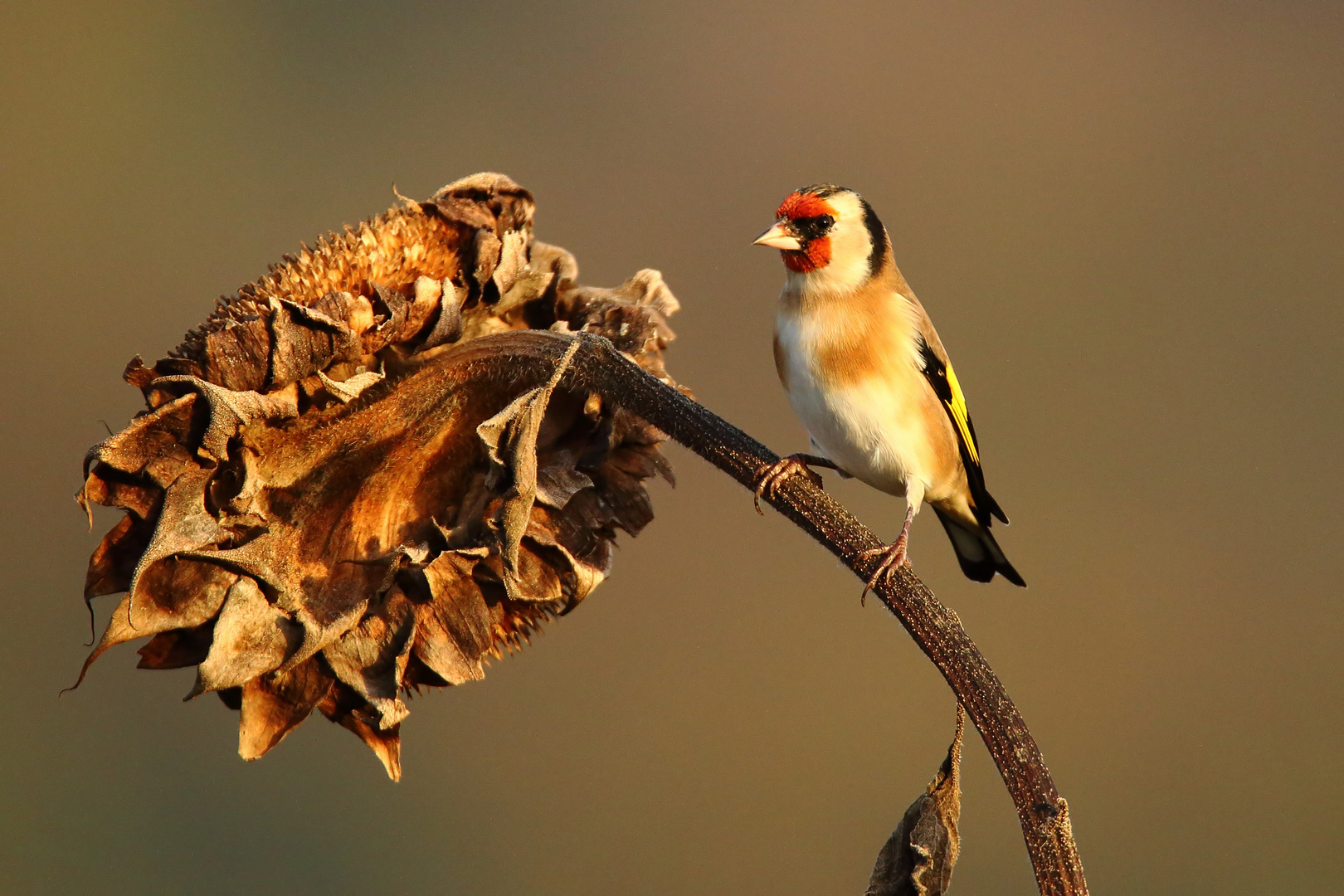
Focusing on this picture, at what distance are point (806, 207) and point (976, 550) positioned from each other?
2.99 feet

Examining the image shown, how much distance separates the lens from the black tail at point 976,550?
2592 millimetres

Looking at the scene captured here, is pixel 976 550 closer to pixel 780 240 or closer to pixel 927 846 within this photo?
pixel 780 240

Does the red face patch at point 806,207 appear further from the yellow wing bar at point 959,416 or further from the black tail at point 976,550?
the black tail at point 976,550

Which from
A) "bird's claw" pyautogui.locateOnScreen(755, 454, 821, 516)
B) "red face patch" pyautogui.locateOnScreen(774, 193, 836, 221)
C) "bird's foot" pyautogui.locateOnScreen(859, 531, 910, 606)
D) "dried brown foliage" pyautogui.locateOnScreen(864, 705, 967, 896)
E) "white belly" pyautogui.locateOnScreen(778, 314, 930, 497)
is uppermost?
"red face patch" pyautogui.locateOnScreen(774, 193, 836, 221)

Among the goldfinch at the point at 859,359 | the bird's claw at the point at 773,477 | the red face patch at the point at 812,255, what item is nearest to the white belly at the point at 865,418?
the goldfinch at the point at 859,359

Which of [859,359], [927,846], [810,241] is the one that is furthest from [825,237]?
[927,846]

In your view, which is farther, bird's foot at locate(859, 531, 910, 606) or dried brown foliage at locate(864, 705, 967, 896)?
bird's foot at locate(859, 531, 910, 606)

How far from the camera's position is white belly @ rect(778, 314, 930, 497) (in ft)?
7.30

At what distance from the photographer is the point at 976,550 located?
2.66 m

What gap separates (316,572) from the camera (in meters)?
1.79

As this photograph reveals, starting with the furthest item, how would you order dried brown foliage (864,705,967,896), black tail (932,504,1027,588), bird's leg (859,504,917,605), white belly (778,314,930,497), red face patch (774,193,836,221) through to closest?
black tail (932,504,1027,588), red face patch (774,193,836,221), white belly (778,314,930,497), bird's leg (859,504,917,605), dried brown foliage (864,705,967,896)

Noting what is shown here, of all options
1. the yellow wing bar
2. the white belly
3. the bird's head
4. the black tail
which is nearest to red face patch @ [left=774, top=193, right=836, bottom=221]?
the bird's head

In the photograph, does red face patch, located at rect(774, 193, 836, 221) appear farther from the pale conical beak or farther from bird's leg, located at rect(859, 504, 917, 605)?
bird's leg, located at rect(859, 504, 917, 605)

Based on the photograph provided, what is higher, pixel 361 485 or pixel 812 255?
pixel 812 255
